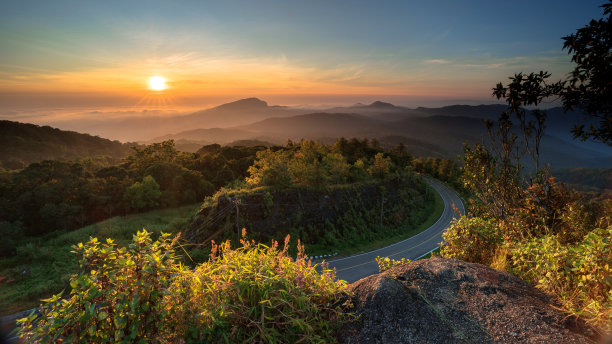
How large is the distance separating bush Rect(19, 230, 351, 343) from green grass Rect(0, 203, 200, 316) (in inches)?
409

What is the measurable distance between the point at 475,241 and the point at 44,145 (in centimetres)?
12516

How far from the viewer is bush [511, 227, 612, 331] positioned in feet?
7.91

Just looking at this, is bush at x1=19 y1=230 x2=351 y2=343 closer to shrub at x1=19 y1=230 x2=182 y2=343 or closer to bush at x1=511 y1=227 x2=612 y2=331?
shrub at x1=19 y1=230 x2=182 y2=343

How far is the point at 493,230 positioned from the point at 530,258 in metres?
1.39

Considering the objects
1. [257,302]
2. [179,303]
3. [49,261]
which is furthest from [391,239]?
[49,261]

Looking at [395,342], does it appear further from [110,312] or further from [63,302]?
[63,302]

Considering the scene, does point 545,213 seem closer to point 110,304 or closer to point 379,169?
point 110,304

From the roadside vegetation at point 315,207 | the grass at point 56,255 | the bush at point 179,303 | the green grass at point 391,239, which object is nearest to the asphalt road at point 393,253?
the green grass at point 391,239

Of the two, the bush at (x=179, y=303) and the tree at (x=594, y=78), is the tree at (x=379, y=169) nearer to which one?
the tree at (x=594, y=78)

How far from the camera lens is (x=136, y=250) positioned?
87.6 inches

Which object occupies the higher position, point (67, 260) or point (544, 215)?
point (544, 215)

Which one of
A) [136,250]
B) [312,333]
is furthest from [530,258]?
[136,250]

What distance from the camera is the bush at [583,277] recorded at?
7.91ft

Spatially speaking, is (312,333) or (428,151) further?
(428,151)
